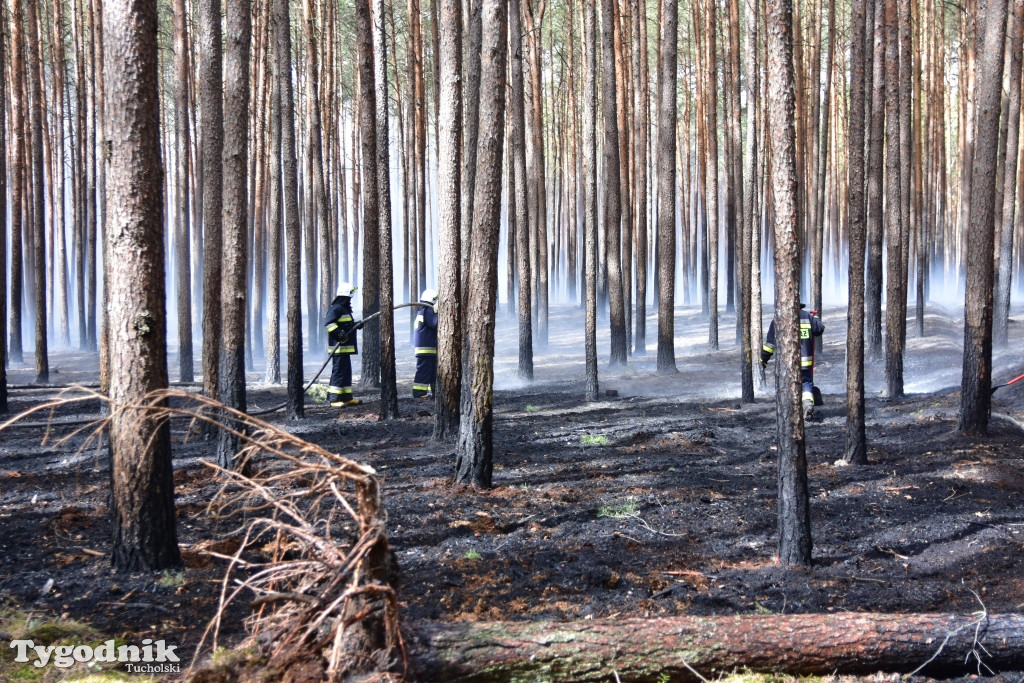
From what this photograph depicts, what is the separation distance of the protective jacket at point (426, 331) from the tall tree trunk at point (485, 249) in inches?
247

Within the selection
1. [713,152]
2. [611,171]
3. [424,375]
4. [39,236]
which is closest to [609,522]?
[424,375]

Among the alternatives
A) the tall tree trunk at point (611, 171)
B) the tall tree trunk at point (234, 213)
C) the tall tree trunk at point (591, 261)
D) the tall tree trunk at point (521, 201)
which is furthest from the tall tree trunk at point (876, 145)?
the tall tree trunk at point (234, 213)

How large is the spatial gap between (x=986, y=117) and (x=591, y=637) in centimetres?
855

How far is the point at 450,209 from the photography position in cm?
899

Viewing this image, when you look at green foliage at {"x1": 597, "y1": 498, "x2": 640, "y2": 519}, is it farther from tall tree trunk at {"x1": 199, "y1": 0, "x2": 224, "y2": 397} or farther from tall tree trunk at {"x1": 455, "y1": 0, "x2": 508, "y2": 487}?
tall tree trunk at {"x1": 199, "y1": 0, "x2": 224, "y2": 397}

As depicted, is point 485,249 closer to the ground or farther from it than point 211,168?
closer to the ground

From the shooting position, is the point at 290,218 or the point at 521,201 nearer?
the point at 290,218

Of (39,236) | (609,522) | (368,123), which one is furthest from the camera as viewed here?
(39,236)

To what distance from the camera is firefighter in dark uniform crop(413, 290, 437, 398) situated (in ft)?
45.6

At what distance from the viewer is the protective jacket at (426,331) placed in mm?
13867

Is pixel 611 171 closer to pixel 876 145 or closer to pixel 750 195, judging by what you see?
pixel 750 195

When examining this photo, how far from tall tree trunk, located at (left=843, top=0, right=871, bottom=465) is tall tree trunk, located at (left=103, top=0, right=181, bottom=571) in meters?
6.15

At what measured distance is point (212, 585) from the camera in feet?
16.1

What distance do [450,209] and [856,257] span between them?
166 inches
